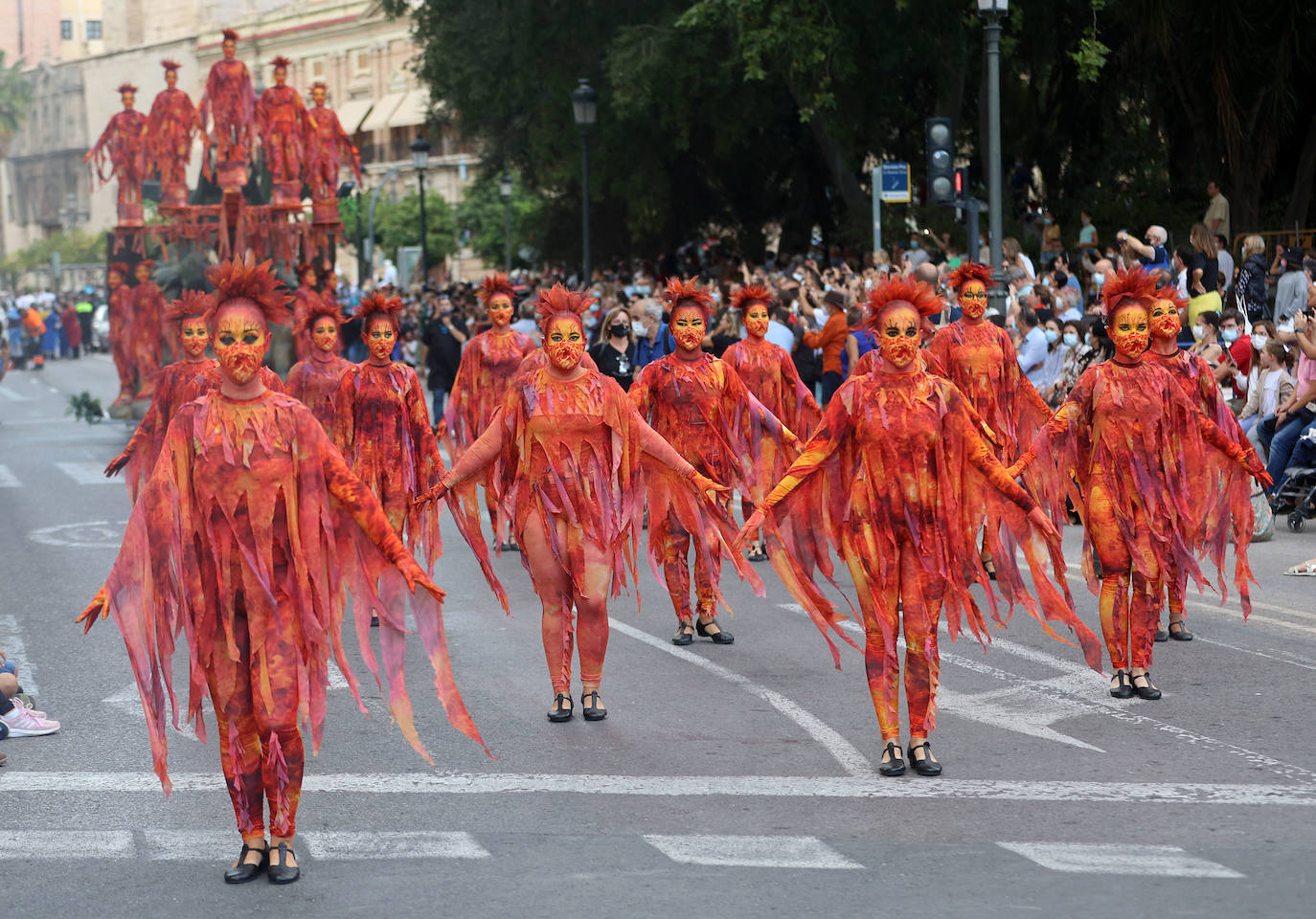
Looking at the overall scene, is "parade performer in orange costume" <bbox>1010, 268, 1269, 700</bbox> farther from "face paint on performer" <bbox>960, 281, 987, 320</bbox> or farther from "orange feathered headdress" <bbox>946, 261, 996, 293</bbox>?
"face paint on performer" <bbox>960, 281, 987, 320</bbox>

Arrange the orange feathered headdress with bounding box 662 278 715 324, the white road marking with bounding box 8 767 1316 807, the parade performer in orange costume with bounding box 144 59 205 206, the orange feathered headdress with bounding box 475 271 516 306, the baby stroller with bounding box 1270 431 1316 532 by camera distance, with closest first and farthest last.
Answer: the white road marking with bounding box 8 767 1316 807 → the orange feathered headdress with bounding box 662 278 715 324 → the orange feathered headdress with bounding box 475 271 516 306 → the baby stroller with bounding box 1270 431 1316 532 → the parade performer in orange costume with bounding box 144 59 205 206

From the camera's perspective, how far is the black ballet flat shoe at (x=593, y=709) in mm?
8117

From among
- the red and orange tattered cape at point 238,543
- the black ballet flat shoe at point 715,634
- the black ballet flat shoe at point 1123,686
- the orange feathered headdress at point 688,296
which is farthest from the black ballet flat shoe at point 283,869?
the orange feathered headdress at point 688,296

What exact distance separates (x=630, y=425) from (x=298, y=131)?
15258mm

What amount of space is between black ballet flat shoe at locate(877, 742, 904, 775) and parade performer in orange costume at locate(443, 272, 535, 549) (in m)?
5.90

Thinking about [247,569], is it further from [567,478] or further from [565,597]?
[565,597]

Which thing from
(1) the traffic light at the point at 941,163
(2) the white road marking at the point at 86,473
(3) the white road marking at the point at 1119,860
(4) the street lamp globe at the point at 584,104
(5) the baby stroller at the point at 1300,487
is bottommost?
→ (2) the white road marking at the point at 86,473

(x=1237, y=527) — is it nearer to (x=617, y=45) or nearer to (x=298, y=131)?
(x=298, y=131)

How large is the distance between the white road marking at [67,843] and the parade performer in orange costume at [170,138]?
1687 cm

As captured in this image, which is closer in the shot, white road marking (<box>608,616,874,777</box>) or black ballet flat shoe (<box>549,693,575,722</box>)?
white road marking (<box>608,616,874,777</box>)

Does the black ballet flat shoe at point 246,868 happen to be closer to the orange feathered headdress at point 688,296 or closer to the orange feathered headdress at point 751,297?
the orange feathered headdress at point 688,296

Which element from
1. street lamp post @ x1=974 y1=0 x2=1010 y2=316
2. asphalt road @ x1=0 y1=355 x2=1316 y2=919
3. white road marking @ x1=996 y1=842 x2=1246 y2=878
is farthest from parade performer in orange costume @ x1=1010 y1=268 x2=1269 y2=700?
street lamp post @ x1=974 y1=0 x2=1010 y2=316

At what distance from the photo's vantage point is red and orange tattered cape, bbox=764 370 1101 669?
7105mm

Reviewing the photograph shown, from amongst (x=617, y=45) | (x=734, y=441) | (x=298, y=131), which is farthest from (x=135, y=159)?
(x=734, y=441)
